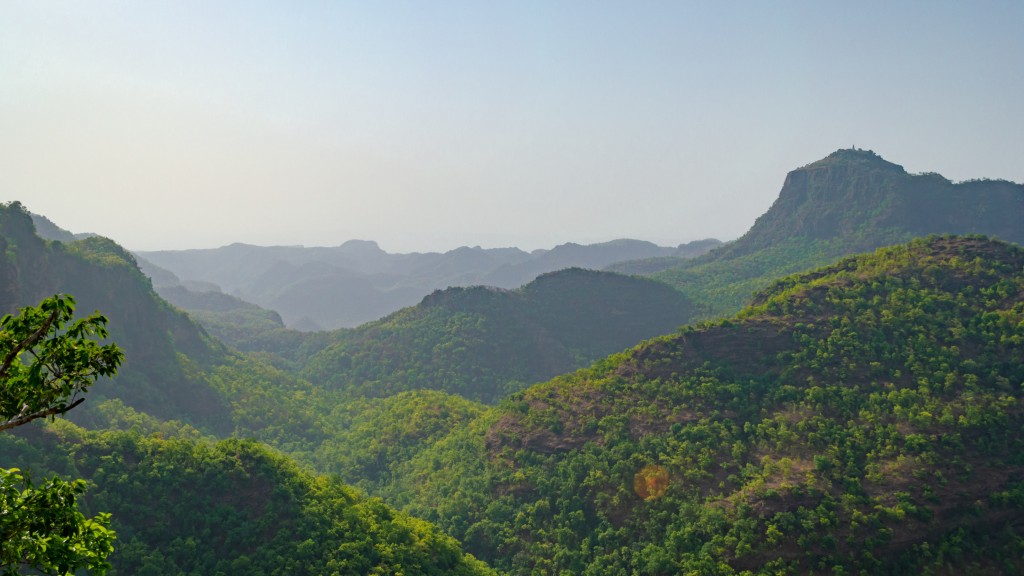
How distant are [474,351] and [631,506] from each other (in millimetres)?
71355

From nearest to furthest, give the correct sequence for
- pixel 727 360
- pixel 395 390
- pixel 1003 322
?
1. pixel 1003 322
2. pixel 727 360
3. pixel 395 390

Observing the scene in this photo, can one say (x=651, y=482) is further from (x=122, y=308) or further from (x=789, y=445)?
(x=122, y=308)

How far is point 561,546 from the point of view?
4572 centimetres

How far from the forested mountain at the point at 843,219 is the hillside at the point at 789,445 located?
5793 cm

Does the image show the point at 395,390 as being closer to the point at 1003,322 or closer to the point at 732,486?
the point at 732,486

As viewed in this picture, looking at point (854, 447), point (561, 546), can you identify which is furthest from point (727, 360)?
point (561, 546)

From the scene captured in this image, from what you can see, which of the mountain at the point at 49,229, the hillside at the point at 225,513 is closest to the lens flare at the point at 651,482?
the hillside at the point at 225,513

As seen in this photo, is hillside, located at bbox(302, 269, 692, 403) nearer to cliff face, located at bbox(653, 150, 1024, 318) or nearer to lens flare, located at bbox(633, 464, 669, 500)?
cliff face, located at bbox(653, 150, 1024, 318)

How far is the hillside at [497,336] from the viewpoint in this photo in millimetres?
111625

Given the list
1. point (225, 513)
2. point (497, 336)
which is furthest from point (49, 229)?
point (225, 513)

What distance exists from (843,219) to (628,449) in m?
128

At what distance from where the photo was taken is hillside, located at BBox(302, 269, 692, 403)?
112 meters

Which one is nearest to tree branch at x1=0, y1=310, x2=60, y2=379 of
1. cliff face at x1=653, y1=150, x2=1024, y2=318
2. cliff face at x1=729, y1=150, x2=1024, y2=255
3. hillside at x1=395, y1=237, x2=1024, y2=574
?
hillside at x1=395, y1=237, x2=1024, y2=574

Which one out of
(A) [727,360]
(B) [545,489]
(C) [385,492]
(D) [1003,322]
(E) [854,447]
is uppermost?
(D) [1003,322]
